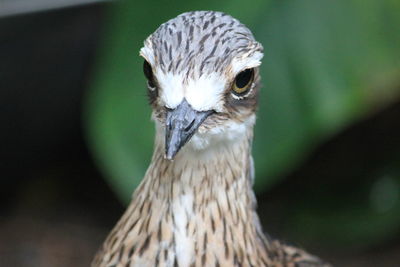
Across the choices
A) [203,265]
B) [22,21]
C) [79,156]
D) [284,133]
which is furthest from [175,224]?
[79,156]

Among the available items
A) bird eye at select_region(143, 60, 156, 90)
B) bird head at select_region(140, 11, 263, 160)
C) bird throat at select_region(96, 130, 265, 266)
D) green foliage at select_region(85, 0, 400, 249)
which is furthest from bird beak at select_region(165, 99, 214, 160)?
green foliage at select_region(85, 0, 400, 249)

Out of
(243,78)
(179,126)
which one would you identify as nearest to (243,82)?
(243,78)

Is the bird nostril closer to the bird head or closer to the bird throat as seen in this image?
the bird head

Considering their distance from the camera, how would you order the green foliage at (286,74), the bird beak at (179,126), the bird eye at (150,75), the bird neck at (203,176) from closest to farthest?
the bird beak at (179,126) → the bird eye at (150,75) → the bird neck at (203,176) → the green foliage at (286,74)

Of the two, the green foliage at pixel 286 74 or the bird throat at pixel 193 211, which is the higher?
the green foliage at pixel 286 74

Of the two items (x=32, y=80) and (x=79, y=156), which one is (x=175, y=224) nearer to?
(x=32, y=80)

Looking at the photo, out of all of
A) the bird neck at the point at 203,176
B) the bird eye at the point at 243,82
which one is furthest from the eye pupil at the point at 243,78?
the bird neck at the point at 203,176

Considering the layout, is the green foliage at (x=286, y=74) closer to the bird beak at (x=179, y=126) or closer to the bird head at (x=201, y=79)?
the bird head at (x=201, y=79)

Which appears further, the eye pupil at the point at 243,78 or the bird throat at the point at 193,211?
the bird throat at the point at 193,211
